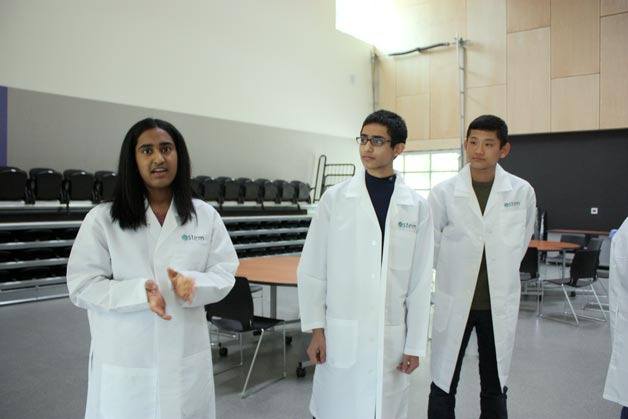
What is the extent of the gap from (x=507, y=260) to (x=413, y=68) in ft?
35.9

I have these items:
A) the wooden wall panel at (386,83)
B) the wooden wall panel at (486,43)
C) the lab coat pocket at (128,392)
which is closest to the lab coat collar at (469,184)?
the lab coat pocket at (128,392)

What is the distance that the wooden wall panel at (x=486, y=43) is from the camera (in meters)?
11.1

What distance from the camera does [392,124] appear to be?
1.90 m

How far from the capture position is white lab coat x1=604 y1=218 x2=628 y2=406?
1.98 m

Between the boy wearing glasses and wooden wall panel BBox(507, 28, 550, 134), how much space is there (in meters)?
9.78

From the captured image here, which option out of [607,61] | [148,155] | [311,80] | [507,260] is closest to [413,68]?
[311,80]

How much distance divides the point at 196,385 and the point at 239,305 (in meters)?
1.71

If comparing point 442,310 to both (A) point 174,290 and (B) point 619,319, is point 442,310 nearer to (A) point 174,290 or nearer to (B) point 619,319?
(B) point 619,319

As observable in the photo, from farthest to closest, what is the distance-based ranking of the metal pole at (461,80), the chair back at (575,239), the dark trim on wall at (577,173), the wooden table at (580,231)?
the metal pole at (461,80) < the dark trim on wall at (577,173) < the wooden table at (580,231) < the chair back at (575,239)

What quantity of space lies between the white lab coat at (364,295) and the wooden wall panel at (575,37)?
9.96m

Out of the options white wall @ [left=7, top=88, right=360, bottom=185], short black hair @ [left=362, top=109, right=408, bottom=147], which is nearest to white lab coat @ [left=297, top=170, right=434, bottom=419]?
short black hair @ [left=362, top=109, right=408, bottom=147]

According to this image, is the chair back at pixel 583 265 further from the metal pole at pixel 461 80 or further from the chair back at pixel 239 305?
the metal pole at pixel 461 80

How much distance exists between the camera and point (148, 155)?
1605 millimetres

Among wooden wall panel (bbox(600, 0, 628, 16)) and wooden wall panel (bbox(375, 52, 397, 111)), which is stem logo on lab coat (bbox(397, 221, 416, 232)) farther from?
wooden wall panel (bbox(375, 52, 397, 111))
